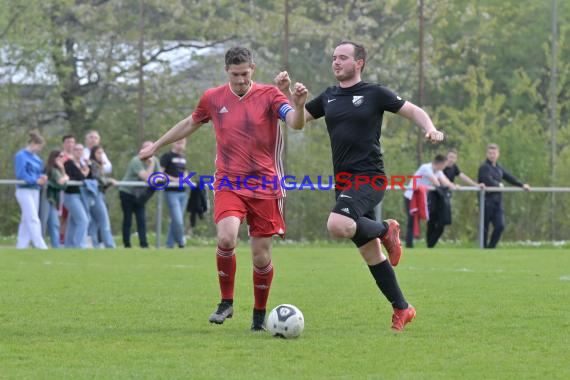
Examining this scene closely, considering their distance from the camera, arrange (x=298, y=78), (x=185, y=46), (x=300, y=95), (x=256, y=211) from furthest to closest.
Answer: (x=185, y=46)
(x=298, y=78)
(x=256, y=211)
(x=300, y=95)

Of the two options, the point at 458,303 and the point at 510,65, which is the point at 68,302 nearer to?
the point at 458,303

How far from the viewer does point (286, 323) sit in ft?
25.6

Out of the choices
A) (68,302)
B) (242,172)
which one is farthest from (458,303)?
(68,302)

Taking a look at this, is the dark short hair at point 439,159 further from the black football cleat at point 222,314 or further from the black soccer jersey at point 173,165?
the black football cleat at point 222,314

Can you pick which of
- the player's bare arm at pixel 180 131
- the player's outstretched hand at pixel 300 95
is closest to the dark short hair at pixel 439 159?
the player's bare arm at pixel 180 131

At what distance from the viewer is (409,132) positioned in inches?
1038

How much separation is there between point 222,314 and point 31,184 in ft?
36.3

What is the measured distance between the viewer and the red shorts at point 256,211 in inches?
335

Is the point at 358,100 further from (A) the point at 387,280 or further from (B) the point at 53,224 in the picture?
(B) the point at 53,224

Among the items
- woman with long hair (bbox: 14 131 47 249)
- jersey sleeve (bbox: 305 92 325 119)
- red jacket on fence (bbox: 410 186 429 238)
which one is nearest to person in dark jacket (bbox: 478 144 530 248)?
red jacket on fence (bbox: 410 186 429 238)

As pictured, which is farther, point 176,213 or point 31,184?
point 176,213

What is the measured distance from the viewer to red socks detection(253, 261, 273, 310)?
8.53m

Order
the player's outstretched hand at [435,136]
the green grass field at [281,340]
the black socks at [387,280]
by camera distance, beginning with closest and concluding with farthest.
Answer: the green grass field at [281,340]
the player's outstretched hand at [435,136]
the black socks at [387,280]

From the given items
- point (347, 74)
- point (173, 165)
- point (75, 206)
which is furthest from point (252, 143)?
point (173, 165)
